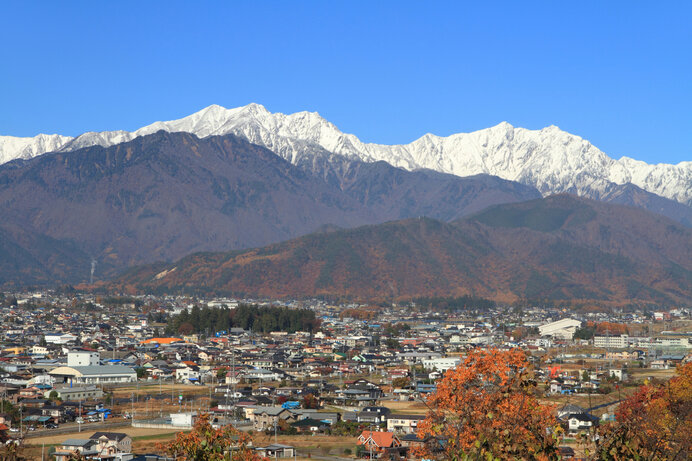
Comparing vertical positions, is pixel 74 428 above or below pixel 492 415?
below

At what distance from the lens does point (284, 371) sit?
67.2 metres

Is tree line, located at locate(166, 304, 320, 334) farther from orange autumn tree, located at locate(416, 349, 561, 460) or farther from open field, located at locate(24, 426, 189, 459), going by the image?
orange autumn tree, located at locate(416, 349, 561, 460)

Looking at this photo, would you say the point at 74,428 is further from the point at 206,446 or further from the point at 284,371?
the point at 206,446

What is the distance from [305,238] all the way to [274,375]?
11866cm

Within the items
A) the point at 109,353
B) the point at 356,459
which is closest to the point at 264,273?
the point at 109,353

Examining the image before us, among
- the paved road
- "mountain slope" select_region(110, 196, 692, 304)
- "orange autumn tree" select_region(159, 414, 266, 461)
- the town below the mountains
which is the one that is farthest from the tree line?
"orange autumn tree" select_region(159, 414, 266, 461)

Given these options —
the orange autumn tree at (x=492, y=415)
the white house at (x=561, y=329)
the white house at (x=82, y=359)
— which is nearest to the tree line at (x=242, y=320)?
the white house at (x=561, y=329)

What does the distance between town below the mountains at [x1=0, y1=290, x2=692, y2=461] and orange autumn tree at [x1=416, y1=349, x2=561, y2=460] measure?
38 centimetres

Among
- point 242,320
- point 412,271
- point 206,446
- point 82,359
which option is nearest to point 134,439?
point 206,446

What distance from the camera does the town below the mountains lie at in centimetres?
3625

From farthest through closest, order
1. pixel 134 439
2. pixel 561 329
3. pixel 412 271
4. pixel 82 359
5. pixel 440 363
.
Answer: pixel 412 271 < pixel 561 329 < pixel 440 363 < pixel 82 359 < pixel 134 439

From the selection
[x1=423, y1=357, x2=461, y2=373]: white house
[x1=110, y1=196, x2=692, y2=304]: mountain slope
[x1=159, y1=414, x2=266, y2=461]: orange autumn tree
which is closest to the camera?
[x1=159, y1=414, x2=266, y2=461]: orange autumn tree

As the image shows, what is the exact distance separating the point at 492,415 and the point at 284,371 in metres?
55.3

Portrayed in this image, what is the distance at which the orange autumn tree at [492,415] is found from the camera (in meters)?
12.2
